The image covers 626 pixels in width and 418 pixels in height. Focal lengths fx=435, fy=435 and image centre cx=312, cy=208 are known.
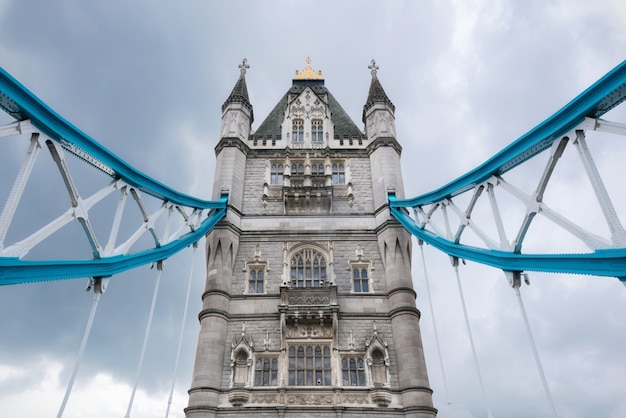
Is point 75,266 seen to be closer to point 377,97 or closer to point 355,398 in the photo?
point 355,398

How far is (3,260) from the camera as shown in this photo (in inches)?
302

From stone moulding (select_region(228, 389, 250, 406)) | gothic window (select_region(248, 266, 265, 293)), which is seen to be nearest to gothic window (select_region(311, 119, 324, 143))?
gothic window (select_region(248, 266, 265, 293))

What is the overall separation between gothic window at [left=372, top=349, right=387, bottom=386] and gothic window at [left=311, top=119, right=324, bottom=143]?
42.2 feet

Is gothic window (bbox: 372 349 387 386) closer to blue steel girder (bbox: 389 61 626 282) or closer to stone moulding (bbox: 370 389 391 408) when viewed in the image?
stone moulding (bbox: 370 389 391 408)

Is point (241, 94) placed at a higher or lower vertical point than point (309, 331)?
higher

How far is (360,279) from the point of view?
19953mm

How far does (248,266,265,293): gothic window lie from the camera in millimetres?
19703

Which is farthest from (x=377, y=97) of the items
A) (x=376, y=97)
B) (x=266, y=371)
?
(x=266, y=371)

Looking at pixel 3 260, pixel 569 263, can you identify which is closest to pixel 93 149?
pixel 3 260

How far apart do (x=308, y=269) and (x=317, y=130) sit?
31.3ft

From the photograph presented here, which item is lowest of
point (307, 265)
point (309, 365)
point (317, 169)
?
point (309, 365)

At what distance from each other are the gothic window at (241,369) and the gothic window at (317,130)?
1308 cm

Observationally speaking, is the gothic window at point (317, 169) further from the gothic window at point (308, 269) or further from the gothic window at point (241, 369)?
the gothic window at point (241, 369)

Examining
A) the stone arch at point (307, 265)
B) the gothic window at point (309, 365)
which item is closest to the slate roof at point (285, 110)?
the stone arch at point (307, 265)
